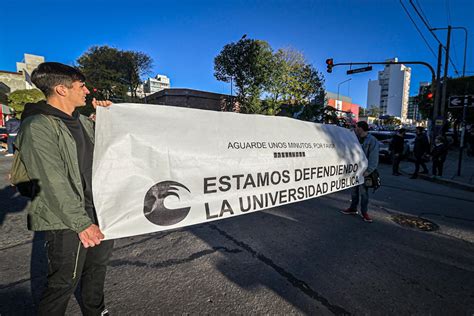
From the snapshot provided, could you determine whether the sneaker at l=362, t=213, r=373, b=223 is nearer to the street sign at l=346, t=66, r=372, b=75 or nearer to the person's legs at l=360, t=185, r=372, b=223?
the person's legs at l=360, t=185, r=372, b=223

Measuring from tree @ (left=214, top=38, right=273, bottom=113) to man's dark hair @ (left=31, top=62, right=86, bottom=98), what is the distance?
2522 cm

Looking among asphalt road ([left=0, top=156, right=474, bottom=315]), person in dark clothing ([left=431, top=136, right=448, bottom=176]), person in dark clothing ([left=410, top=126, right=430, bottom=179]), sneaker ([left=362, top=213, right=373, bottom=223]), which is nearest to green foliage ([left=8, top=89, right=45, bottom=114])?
asphalt road ([left=0, top=156, right=474, bottom=315])

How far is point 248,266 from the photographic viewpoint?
2750mm

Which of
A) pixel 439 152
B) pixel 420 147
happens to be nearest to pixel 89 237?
pixel 420 147

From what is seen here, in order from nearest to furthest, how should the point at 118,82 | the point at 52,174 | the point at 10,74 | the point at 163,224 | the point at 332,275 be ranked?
the point at 52,174 → the point at 163,224 → the point at 332,275 → the point at 118,82 → the point at 10,74

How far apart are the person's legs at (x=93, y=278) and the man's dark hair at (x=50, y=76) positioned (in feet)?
3.80

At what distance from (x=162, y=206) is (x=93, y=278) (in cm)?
70

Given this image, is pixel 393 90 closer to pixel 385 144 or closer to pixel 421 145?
pixel 385 144

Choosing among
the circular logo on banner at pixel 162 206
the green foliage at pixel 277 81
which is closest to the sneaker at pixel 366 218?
the circular logo on banner at pixel 162 206

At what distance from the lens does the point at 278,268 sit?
107 inches

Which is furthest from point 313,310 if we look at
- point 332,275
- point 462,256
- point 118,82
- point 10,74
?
point 10,74

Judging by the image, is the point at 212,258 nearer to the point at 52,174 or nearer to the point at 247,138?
the point at 247,138

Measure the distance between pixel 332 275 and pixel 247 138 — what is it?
1.84 metres

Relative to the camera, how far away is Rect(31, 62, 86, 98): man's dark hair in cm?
148
